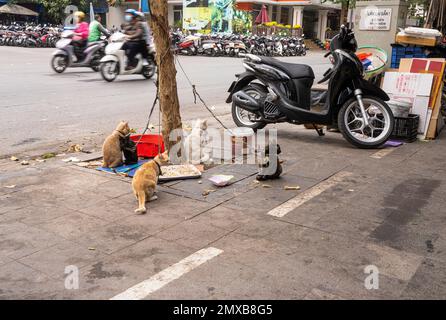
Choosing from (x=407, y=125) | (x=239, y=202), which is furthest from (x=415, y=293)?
(x=407, y=125)

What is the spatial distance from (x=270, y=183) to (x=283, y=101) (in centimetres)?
194

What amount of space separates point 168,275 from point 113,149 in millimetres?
2522

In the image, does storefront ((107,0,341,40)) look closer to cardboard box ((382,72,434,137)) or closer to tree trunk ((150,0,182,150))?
cardboard box ((382,72,434,137))

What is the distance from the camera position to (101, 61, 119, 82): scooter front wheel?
1270 cm

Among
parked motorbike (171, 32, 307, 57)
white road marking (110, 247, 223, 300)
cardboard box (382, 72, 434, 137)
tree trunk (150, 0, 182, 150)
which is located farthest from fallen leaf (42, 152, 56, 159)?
parked motorbike (171, 32, 307, 57)

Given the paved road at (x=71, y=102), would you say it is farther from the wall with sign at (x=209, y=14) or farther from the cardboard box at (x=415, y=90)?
the wall with sign at (x=209, y=14)

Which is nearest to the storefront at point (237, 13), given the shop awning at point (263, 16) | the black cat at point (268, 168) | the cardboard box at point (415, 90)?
the shop awning at point (263, 16)

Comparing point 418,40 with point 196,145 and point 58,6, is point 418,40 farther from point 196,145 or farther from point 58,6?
point 58,6

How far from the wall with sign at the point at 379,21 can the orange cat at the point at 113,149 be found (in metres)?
5.58

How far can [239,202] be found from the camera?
4.20 metres

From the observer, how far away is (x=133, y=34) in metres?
12.8

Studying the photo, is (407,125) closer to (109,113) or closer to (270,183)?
(270,183)

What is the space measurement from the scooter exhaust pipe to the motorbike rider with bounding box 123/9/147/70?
6.94 meters

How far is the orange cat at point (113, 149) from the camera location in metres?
5.10
